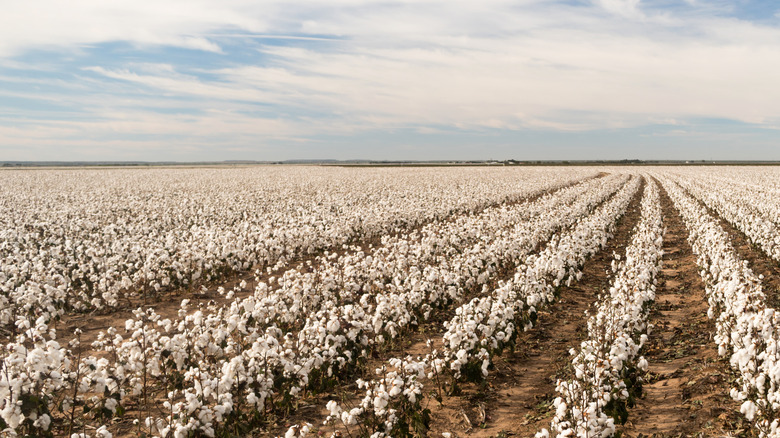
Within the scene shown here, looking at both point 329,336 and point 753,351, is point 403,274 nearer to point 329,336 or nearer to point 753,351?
point 329,336

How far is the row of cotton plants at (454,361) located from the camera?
610 cm

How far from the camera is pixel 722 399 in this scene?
7.30 m

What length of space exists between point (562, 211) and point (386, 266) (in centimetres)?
1474

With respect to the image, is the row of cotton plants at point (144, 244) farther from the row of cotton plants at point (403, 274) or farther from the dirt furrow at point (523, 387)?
the dirt furrow at point (523, 387)

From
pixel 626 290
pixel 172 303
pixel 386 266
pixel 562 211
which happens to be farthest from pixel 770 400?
pixel 562 211

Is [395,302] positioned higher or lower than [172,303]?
higher

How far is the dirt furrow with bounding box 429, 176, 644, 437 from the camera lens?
23.4 feet

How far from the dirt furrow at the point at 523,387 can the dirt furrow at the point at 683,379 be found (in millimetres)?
1332

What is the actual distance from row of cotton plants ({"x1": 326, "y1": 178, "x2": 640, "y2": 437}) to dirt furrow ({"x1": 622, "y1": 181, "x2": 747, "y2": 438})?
2.32 metres

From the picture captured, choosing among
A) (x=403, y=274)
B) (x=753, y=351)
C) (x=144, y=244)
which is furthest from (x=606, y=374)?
(x=144, y=244)

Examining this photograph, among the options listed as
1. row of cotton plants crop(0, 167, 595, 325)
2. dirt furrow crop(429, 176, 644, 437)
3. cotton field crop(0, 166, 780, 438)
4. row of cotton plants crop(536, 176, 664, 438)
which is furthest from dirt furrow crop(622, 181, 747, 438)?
row of cotton plants crop(0, 167, 595, 325)

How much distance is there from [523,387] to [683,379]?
8.91ft

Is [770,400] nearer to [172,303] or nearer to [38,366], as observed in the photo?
[38,366]

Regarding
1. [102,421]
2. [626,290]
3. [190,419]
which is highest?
[626,290]
